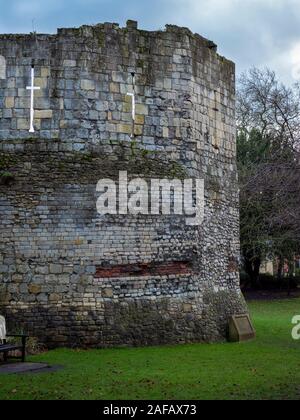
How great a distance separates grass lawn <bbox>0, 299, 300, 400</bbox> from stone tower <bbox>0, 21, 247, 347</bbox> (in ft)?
2.84

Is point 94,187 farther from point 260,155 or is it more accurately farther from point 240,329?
point 260,155

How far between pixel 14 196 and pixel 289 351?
7123 mm

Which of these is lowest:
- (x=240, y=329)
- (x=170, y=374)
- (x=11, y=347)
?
(x=170, y=374)

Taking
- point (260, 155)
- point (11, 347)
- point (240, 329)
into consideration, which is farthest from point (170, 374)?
point (260, 155)

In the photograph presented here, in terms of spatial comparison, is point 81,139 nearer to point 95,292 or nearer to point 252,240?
point 95,292

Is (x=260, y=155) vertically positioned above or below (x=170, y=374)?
above

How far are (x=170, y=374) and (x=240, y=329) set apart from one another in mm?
5980

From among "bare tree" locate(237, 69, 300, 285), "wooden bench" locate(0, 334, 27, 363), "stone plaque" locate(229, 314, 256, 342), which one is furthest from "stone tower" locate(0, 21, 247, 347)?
"bare tree" locate(237, 69, 300, 285)

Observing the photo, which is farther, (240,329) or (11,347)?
(240,329)

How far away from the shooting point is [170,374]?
11.5 metres

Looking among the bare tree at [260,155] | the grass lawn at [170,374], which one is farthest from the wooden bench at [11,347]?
the bare tree at [260,155]

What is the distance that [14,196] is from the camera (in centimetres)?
1517

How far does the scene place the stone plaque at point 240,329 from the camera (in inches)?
669

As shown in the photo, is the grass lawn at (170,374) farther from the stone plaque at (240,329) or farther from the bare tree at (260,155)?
the bare tree at (260,155)
